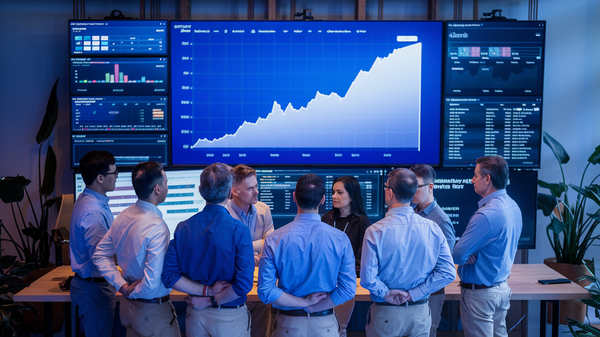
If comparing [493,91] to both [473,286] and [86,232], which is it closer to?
[473,286]

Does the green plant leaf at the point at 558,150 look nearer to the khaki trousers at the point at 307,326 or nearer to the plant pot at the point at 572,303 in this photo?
the plant pot at the point at 572,303

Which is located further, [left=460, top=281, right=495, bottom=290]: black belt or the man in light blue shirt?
the man in light blue shirt

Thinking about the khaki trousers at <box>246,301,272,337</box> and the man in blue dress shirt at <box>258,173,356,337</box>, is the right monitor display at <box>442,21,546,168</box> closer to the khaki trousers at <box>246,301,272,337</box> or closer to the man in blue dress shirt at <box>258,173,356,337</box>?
the khaki trousers at <box>246,301,272,337</box>

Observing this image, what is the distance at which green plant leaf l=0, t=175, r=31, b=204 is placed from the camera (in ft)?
13.0

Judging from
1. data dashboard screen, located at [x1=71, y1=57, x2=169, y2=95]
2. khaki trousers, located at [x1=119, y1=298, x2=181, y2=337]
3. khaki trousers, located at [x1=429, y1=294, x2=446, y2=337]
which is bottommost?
khaki trousers, located at [x1=429, y1=294, x2=446, y2=337]

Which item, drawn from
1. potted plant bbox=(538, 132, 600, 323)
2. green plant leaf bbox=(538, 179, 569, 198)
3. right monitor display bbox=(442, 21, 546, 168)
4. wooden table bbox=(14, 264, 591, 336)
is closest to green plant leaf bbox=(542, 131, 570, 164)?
potted plant bbox=(538, 132, 600, 323)

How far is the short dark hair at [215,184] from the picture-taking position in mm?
2412

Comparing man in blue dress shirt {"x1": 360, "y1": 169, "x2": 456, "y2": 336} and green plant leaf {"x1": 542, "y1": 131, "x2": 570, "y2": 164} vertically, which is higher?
green plant leaf {"x1": 542, "y1": 131, "x2": 570, "y2": 164}

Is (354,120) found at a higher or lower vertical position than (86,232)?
higher

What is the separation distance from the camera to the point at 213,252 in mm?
2398

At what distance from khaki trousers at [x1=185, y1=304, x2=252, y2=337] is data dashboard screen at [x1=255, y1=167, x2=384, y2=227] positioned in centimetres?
178

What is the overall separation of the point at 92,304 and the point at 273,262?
1.38m

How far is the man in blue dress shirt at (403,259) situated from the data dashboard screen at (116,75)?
2.54 m

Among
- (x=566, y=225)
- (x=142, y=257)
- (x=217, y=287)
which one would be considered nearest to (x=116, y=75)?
(x=142, y=257)
